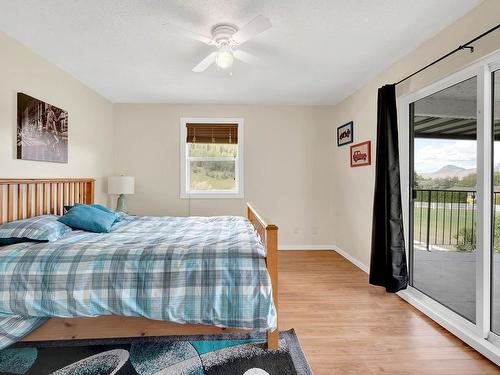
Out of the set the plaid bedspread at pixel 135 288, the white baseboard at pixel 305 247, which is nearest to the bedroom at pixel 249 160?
the plaid bedspread at pixel 135 288

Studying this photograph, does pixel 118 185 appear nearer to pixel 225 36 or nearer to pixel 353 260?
pixel 225 36

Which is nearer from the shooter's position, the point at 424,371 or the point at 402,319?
the point at 424,371

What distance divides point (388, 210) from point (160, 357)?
2372mm

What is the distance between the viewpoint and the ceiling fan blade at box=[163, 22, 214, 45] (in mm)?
2320

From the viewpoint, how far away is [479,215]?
207cm

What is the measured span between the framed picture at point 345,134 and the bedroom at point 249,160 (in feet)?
0.12

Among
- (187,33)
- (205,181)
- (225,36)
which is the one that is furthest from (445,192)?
(205,181)

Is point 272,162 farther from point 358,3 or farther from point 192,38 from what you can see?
point 358,3

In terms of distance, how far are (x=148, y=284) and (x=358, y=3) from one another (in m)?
2.38

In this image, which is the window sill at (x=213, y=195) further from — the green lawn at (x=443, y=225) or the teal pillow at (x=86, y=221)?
the green lawn at (x=443, y=225)

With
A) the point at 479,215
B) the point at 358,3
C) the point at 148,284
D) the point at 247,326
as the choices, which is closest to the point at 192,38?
the point at 358,3

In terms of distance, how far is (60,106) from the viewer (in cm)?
320

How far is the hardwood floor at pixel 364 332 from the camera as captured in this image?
1857 millimetres

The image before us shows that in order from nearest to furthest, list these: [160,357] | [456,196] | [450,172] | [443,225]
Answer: [160,357]
[450,172]
[456,196]
[443,225]
